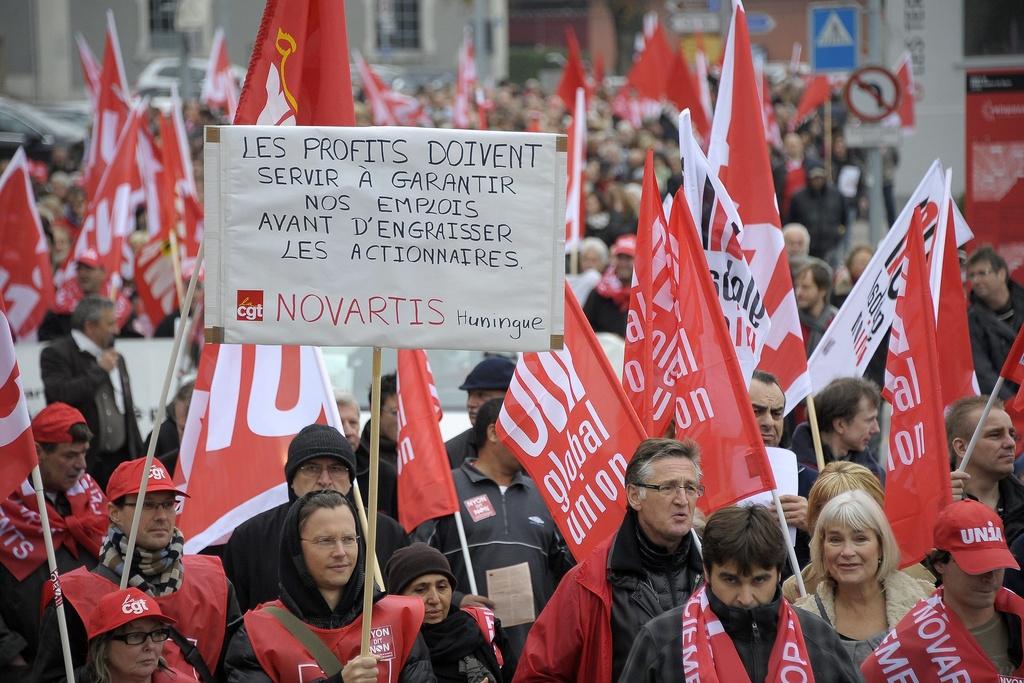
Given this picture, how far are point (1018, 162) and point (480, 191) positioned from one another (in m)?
8.39

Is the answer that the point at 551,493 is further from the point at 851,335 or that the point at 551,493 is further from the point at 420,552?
the point at 851,335

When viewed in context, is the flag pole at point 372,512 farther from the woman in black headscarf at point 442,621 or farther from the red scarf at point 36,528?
the red scarf at point 36,528

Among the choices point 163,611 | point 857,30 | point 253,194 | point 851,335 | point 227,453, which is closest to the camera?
point 253,194

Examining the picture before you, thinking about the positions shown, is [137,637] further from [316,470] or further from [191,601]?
[316,470]

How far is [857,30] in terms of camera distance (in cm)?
1608

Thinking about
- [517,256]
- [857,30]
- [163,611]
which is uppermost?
[857,30]

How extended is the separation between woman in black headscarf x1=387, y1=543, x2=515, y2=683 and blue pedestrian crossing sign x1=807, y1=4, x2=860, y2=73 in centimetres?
1177

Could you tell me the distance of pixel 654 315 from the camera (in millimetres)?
6410

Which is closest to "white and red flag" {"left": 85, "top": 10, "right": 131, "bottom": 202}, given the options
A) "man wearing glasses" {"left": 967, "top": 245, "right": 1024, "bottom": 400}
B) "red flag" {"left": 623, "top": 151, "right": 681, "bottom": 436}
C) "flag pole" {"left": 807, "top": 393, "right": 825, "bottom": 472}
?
"man wearing glasses" {"left": 967, "top": 245, "right": 1024, "bottom": 400}

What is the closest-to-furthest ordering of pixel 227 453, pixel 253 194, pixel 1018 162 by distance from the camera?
1. pixel 253 194
2. pixel 227 453
3. pixel 1018 162

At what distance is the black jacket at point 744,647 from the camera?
4.07 m

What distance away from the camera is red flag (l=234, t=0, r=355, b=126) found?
624cm

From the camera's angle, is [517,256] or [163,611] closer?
[517,256]

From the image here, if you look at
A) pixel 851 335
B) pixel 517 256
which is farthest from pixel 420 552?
pixel 851 335
